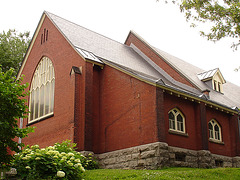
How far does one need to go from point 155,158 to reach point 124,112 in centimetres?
389

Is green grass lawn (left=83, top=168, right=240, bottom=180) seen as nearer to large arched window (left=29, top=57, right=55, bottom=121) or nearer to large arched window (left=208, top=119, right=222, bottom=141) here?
large arched window (left=208, top=119, right=222, bottom=141)

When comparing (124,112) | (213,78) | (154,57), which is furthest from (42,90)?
(213,78)

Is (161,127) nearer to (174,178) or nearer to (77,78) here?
(174,178)

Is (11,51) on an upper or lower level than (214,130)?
upper

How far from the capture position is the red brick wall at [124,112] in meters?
18.2

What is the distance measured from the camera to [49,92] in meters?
23.8

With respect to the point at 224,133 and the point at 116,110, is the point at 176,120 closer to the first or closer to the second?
the point at 116,110

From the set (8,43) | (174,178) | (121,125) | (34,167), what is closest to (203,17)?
(121,125)

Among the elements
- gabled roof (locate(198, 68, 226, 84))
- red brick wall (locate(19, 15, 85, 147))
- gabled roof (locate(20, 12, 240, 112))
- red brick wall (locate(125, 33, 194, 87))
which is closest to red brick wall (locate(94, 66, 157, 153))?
gabled roof (locate(20, 12, 240, 112))

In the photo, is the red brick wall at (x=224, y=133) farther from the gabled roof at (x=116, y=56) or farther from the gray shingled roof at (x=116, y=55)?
the gray shingled roof at (x=116, y=55)

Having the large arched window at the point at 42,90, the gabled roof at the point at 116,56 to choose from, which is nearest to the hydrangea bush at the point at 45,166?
the gabled roof at the point at 116,56

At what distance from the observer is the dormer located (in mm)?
28906

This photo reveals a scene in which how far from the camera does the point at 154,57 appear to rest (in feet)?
95.8

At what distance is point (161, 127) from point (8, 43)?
2761cm
